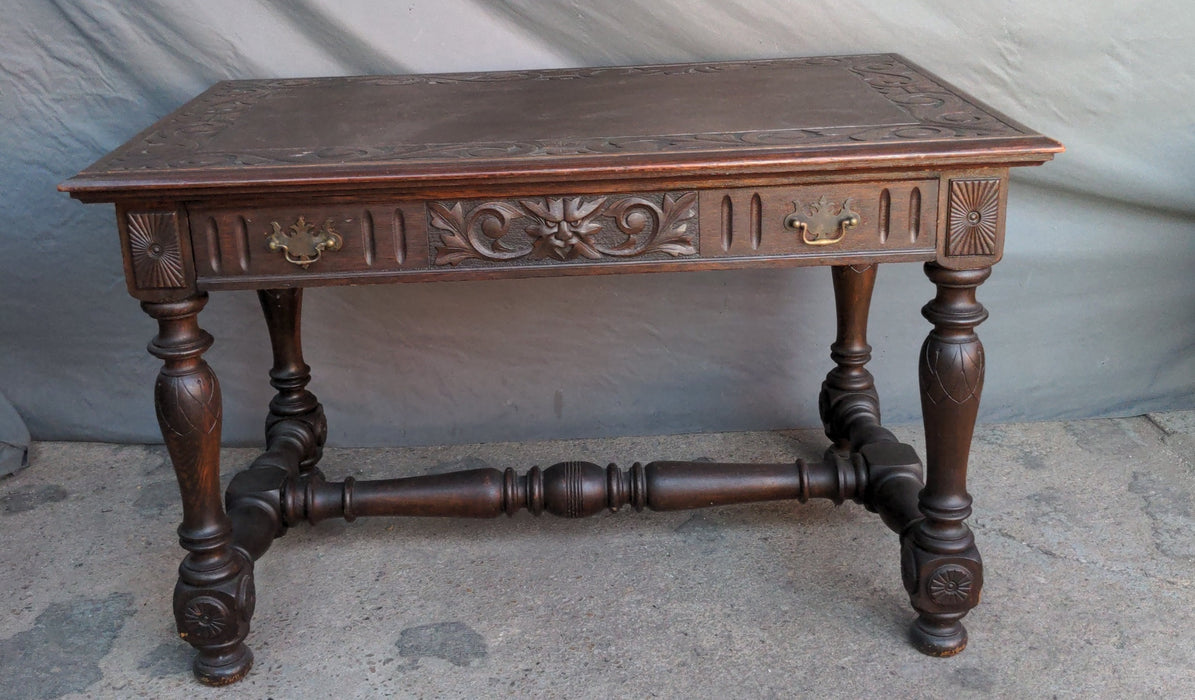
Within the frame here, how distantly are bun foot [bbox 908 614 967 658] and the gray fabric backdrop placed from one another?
0.93m

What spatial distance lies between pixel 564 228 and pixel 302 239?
40 cm

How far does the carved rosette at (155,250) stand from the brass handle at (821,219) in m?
0.94

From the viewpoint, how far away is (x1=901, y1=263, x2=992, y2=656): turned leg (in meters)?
1.84

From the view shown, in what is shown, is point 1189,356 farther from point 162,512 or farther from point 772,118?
point 162,512

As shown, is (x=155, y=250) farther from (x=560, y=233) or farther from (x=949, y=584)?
(x=949, y=584)

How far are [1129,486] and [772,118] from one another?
4.21 ft

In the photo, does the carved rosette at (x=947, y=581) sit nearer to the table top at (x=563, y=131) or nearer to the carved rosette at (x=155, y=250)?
the table top at (x=563, y=131)

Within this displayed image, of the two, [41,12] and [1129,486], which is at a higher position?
[41,12]

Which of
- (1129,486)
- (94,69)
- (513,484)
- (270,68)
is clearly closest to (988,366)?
(1129,486)

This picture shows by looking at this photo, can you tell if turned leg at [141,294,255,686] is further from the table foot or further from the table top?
the table top

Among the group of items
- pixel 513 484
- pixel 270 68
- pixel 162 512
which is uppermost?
pixel 270 68

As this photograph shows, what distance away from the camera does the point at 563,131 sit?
73.6 inches

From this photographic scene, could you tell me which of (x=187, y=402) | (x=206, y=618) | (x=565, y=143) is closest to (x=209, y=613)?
(x=206, y=618)

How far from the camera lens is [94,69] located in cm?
254
